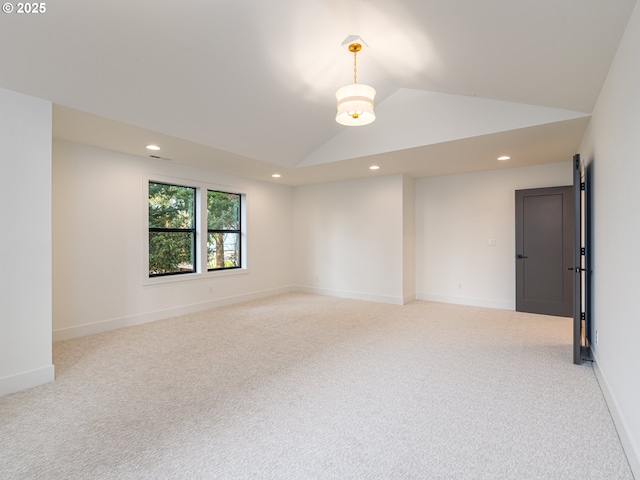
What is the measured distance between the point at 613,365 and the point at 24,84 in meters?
5.08

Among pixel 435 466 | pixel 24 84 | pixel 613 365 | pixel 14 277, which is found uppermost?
pixel 24 84

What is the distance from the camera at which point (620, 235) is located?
2180 mm

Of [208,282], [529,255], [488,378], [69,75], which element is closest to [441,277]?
[529,255]

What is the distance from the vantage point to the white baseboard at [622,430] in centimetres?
176

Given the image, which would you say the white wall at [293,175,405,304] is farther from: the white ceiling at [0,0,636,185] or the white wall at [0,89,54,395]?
the white wall at [0,89,54,395]

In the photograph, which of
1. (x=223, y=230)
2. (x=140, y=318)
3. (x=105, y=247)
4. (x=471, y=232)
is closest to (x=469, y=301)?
(x=471, y=232)

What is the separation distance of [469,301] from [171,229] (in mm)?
5259

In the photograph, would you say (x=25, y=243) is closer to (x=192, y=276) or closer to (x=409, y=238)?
(x=192, y=276)

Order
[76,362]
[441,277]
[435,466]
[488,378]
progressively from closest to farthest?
[435,466], [488,378], [76,362], [441,277]

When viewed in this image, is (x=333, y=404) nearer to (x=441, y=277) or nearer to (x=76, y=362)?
(x=76, y=362)

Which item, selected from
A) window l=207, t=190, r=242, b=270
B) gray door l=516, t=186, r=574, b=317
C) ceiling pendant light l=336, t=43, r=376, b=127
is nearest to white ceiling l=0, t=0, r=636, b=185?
ceiling pendant light l=336, t=43, r=376, b=127

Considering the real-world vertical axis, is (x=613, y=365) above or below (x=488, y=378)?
above

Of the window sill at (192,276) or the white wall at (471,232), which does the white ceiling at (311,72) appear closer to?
the white wall at (471,232)

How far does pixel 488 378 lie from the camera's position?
2.92 m
